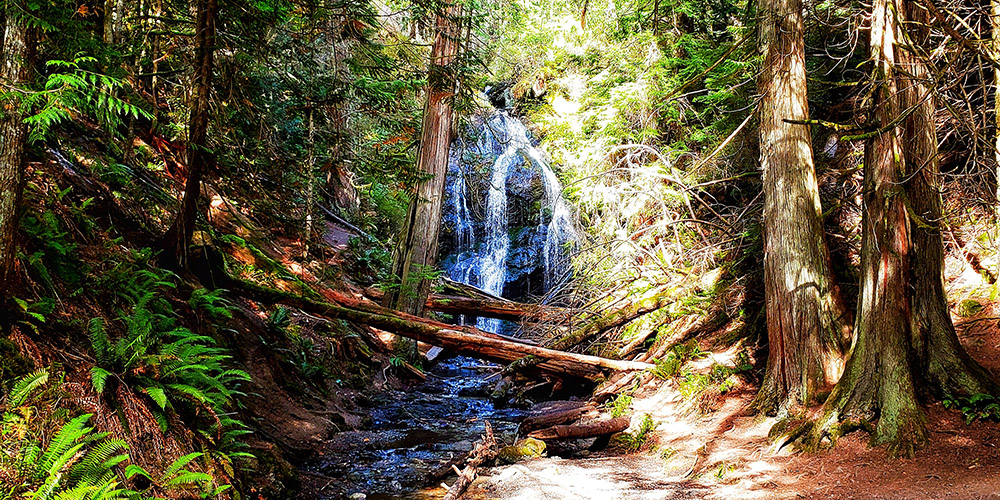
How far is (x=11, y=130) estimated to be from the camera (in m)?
3.27

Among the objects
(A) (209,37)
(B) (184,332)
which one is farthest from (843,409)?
(A) (209,37)

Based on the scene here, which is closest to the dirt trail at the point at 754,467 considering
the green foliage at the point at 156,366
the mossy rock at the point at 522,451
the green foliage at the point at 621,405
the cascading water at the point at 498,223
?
the mossy rock at the point at 522,451

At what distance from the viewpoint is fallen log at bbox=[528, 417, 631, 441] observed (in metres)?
6.61

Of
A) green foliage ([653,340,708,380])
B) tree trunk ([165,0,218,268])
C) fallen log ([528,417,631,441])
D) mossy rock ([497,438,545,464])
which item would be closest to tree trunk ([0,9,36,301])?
tree trunk ([165,0,218,268])

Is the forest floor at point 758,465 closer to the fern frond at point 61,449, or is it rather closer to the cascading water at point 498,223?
the fern frond at point 61,449

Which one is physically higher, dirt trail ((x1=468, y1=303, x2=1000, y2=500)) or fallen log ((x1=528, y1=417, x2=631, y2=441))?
dirt trail ((x1=468, y1=303, x2=1000, y2=500))

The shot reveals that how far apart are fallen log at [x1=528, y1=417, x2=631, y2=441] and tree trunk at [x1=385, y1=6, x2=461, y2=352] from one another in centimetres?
487

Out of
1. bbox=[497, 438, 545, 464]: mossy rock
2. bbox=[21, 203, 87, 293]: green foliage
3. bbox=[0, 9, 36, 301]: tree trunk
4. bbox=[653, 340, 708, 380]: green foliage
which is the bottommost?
bbox=[497, 438, 545, 464]: mossy rock

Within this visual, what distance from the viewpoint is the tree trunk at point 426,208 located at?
10.9 meters

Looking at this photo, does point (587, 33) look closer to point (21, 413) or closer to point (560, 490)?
point (560, 490)

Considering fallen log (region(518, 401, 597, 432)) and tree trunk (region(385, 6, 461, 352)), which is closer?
fallen log (region(518, 401, 597, 432))

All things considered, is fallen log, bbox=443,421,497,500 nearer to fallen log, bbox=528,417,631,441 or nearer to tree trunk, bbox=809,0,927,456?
fallen log, bbox=528,417,631,441

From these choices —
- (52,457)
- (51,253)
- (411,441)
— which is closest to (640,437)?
(411,441)

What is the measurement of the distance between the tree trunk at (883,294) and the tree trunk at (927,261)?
0.10 meters
